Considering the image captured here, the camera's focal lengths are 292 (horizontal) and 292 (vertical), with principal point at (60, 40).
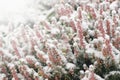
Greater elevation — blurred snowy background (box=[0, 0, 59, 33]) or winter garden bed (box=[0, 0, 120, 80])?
blurred snowy background (box=[0, 0, 59, 33])

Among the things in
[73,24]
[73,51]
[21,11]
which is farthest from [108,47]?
[21,11]

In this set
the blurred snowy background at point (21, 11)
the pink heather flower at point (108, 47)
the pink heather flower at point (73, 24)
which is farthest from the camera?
the blurred snowy background at point (21, 11)

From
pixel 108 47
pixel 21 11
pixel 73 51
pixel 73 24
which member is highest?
pixel 21 11

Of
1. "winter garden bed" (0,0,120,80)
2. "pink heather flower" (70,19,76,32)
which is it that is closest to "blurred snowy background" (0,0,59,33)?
"winter garden bed" (0,0,120,80)

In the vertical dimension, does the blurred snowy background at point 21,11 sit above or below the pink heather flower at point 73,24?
above

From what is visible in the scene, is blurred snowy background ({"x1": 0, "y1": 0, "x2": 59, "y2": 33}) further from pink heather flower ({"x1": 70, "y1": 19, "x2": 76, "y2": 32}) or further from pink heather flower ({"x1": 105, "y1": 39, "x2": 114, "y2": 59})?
pink heather flower ({"x1": 105, "y1": 39, "x2": 114, "y2": 59})

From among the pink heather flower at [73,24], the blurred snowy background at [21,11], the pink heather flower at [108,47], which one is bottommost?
the pink heather flower at [108,47]

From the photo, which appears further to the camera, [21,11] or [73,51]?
[21,11]

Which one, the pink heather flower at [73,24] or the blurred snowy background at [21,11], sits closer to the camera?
the pink heather flower at [73,24]

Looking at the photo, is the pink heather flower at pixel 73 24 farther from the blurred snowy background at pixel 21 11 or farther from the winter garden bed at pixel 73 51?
the blurred snowy background at pixel 21 11

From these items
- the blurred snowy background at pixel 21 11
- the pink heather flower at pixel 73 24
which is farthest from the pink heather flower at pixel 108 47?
the blurred snowy background at pixel 21 11

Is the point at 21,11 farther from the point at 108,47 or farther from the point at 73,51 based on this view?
the point at 108,47

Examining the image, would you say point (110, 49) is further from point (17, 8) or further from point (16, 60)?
point (17, 8)
